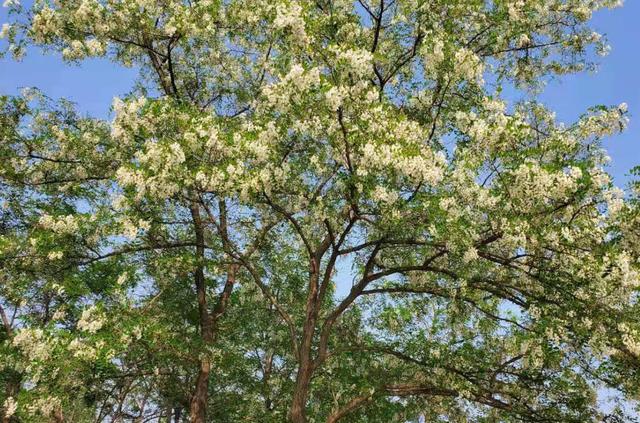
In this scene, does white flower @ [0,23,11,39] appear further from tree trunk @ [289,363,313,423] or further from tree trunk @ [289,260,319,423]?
tree trunk @ [289,363,313,423]

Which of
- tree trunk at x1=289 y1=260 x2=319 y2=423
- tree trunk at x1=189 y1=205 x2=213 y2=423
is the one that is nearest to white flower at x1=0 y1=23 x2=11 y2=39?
tree trunk at x1=189 y1=205 x2=213 y2=423

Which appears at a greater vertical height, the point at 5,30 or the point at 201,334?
the point at 5,30

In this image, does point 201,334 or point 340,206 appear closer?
point 340,206

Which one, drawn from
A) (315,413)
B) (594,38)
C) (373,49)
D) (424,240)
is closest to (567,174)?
(424,240)

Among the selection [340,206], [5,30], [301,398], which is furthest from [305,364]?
[5,30]

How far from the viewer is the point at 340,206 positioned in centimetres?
1280

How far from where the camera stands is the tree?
33.8 ft

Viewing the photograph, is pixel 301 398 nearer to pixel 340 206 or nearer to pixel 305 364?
pixel 305 364

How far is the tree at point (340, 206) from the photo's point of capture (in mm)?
10289

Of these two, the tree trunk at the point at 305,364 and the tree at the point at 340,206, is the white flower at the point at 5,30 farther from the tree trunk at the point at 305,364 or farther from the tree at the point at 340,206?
the tree trunk at the point at 305,364

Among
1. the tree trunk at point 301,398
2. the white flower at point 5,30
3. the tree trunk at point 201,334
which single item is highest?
the white flower at point 5,30

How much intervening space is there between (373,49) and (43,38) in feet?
27.7

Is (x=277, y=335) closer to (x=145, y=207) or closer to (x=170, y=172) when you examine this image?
(x=145, y=207)

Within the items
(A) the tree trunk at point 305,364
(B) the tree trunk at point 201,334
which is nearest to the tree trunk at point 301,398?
(A) the tree trunk at point 305,364
